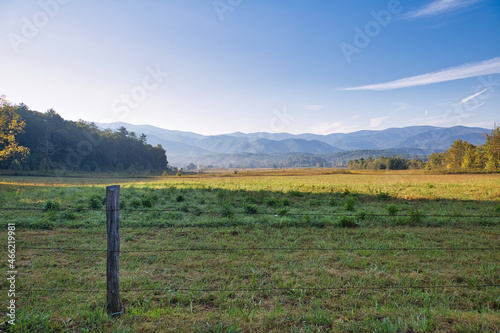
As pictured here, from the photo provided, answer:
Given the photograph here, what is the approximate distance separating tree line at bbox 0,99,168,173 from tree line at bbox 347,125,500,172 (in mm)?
107319

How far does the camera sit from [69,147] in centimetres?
8300

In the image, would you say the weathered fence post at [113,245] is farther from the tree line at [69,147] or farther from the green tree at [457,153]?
the green tree at [457,153]

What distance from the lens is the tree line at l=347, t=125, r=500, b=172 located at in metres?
63.1

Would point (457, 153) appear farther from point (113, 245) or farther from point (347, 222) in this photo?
point (113, 245)

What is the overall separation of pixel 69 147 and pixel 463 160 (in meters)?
136

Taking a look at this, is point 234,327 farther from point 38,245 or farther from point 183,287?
point 38,245

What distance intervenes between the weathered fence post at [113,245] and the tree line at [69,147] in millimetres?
71238

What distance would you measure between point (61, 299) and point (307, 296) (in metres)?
4.95

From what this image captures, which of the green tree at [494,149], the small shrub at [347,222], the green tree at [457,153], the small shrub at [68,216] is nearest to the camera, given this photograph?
the small shrub at [347,222]

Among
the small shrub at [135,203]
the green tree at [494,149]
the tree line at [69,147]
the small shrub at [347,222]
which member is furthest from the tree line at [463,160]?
the tree line at [69,147]

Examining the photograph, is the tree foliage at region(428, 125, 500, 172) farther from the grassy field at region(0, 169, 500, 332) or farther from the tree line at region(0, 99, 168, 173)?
the tree line at region(0, 99, 168, 173)

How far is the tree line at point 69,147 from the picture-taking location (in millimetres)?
70913

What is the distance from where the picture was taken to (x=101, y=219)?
Answer: 39.6 feet

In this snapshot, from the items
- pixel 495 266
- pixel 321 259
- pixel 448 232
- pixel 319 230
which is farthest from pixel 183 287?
pixel 448 232
